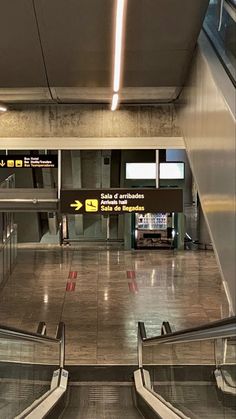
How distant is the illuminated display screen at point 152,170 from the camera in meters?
20.5

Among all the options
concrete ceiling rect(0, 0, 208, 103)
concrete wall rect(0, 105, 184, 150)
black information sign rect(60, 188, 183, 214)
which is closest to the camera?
concrete ceiling rect(0, 0, 208, 103)

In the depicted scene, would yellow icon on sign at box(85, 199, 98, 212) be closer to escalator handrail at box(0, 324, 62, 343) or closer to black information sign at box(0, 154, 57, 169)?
black information sign at box(0, 154, 57, 169)

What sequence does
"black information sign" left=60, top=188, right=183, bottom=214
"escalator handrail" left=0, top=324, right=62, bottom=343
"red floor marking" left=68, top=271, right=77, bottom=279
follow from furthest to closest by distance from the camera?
"red floor marking" left=68, top=271, right=77, bottom=279, "black information sign" left=60, top=188, right=183, bottom=214, "escalator handrail" left=0, top=324, right=62, bottom=343

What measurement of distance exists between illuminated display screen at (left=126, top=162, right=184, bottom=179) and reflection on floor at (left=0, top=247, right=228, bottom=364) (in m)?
2.86

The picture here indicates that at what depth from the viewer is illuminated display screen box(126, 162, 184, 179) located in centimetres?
2050

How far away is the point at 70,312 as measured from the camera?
1325 cm

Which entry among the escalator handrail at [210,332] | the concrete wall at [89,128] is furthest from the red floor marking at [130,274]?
the escalator handrail at [210,332]

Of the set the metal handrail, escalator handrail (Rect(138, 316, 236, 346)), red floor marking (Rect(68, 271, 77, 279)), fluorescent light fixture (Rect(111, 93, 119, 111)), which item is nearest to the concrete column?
red floor marking (Rect(68, 271, 77, 279))

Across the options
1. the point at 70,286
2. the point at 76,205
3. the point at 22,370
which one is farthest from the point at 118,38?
the point at 70,286

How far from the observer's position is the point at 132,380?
9172 mm

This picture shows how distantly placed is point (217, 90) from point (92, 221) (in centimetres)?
1991

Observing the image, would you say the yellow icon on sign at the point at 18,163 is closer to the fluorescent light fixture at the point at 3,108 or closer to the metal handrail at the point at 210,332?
the fluorescent light fixture at the point at 3,108

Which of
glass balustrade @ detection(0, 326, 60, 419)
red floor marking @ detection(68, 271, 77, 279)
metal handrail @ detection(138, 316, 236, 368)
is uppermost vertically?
metal handrail @ detection(138, 316, 236, 368)

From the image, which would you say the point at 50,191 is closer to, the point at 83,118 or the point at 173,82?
the point at 83,118
